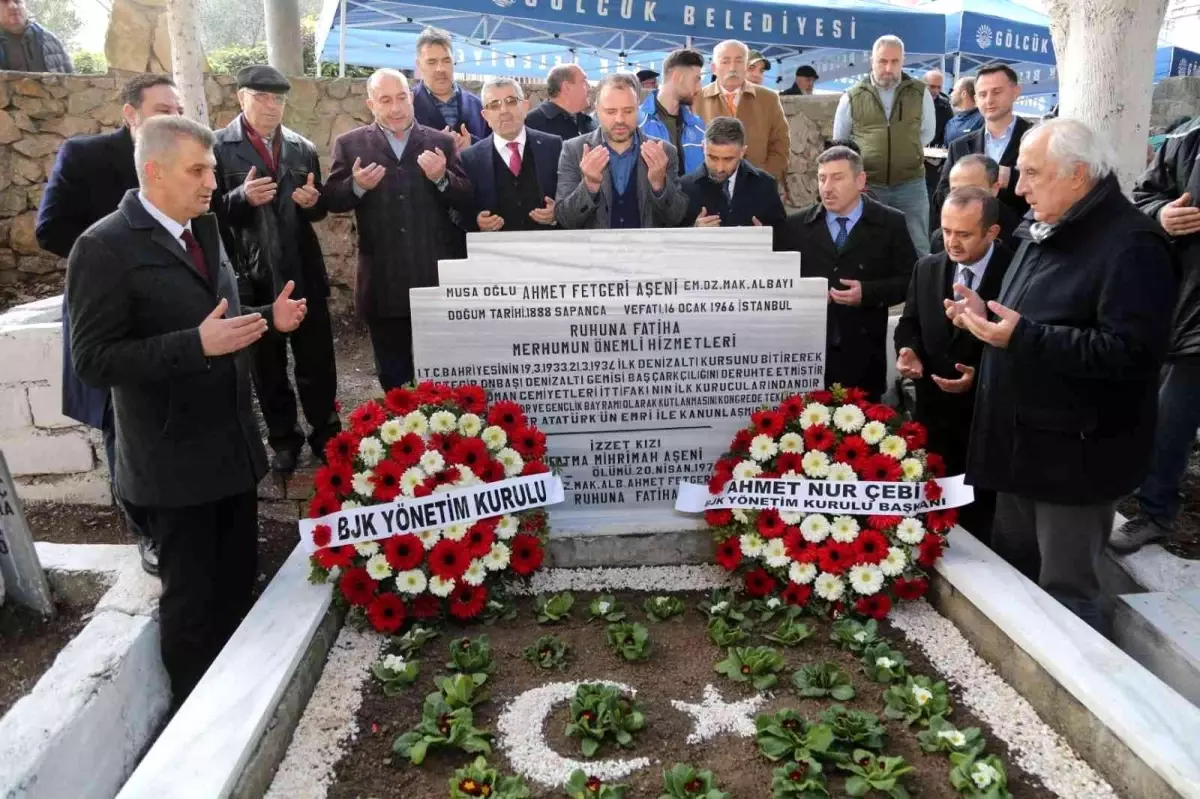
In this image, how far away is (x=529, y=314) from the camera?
3.64m

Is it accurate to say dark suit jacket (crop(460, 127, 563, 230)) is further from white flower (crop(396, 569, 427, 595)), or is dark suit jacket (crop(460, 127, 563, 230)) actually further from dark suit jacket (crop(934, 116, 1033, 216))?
dark suit jacket (crop(934, 116, 1033, 216))

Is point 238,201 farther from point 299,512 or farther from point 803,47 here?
point 803,47

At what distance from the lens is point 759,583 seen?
10.8 feet

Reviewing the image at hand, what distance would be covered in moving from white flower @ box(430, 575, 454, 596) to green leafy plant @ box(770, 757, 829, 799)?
4.09 ft

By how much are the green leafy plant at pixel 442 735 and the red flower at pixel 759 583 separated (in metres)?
1.18

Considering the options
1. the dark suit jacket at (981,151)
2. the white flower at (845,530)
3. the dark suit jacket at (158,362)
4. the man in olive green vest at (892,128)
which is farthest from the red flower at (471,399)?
the man in olive green vest at (892,128)

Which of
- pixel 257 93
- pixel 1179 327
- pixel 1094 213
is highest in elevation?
pixel 257 93

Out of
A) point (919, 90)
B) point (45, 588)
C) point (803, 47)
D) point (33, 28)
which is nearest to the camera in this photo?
point (45, 588)

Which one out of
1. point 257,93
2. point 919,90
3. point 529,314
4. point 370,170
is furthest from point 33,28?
point 919,90

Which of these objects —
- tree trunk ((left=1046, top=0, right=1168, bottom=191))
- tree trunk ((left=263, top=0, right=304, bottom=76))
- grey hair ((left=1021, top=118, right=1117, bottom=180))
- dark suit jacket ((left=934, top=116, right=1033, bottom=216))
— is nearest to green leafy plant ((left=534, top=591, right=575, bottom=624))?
grey hair ((left=1021, top=118, right=1117, bottom=180))

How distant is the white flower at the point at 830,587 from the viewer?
10.3 feet

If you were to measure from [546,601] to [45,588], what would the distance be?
1.67 m

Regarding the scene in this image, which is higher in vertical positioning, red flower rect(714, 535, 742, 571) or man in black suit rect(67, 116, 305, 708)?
man in black suit rect(67, 116, 305, 708)

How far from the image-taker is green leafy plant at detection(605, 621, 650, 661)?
291 centimetres
